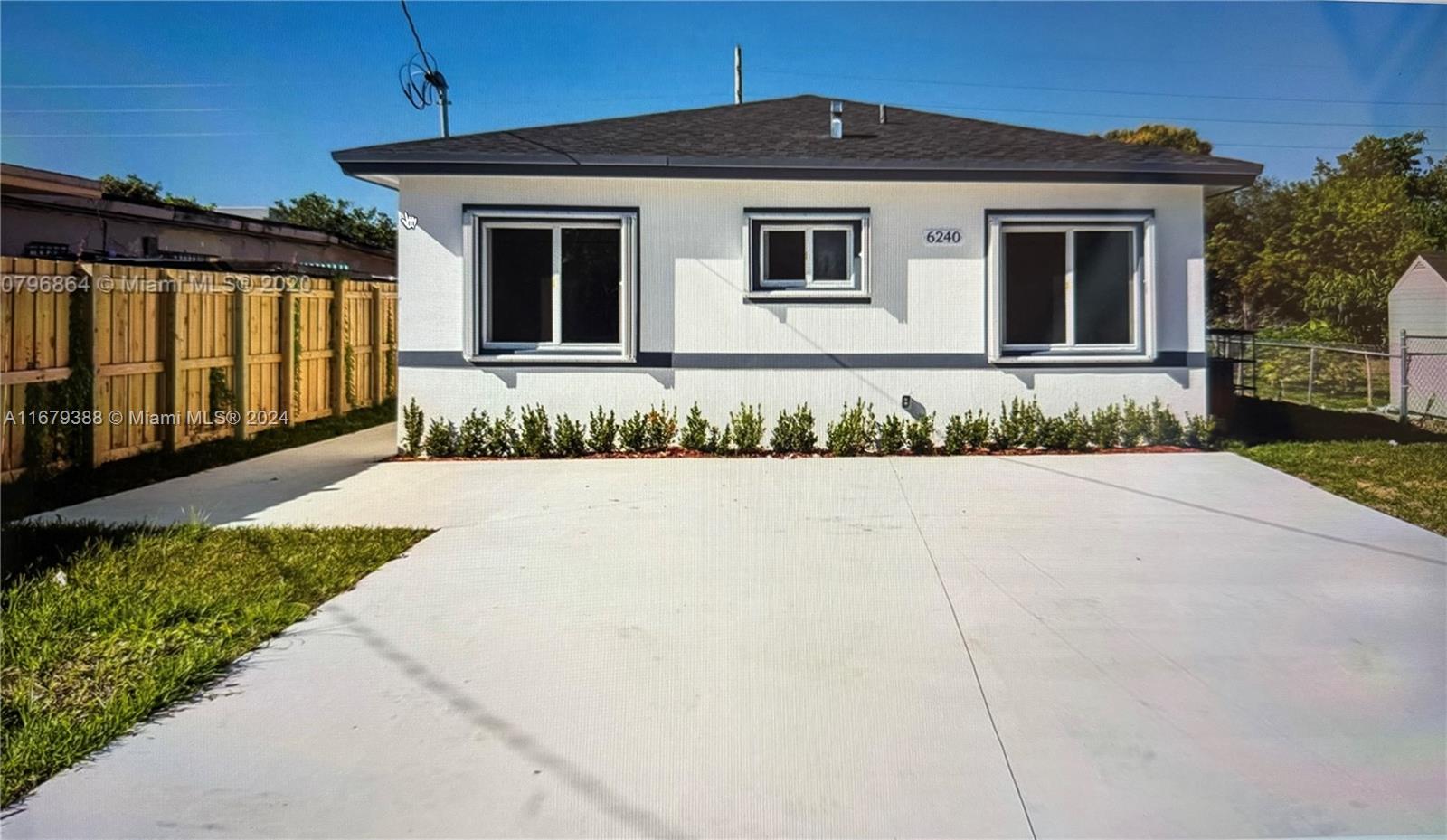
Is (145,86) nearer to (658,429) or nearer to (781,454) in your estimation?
(658,429)

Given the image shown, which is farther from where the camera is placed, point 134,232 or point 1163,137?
point 134,232

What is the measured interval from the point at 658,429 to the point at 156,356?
4.50 metres

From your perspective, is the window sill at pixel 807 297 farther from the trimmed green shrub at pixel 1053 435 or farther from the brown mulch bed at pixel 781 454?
the trimmed green shrub at pixel 1053 435

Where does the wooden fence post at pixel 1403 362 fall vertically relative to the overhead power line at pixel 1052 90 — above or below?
below

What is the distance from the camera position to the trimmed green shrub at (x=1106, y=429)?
9.15m

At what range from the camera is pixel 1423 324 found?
5617 mm

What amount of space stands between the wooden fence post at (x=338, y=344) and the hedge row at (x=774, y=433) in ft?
11.0

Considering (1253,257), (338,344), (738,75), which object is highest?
(738,75)

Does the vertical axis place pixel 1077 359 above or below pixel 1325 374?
above

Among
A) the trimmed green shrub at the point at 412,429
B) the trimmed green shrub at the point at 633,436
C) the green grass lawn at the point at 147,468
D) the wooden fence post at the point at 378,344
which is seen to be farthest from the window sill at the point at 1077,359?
the wooden fence post at the point at 378,344

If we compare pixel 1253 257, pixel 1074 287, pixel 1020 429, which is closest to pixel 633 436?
pixel 1020 429

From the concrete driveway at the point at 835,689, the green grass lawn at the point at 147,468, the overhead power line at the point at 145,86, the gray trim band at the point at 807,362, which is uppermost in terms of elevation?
the overhead power line at the point at 145,86

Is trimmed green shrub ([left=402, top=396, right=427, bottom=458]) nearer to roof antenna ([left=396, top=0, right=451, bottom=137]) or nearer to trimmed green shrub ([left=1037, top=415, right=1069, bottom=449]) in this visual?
roof antenna ([left=396, top=0, right=451, bottom=137])

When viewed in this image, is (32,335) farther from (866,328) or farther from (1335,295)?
(1335,295)
